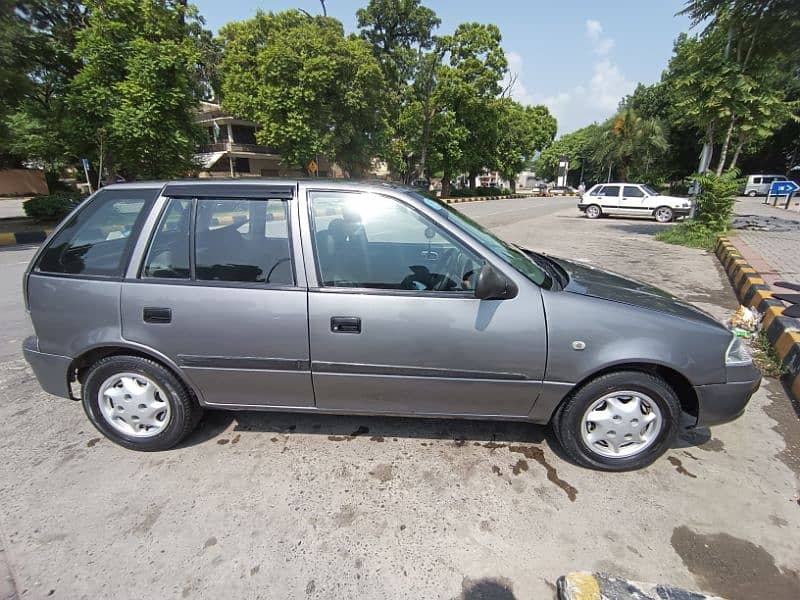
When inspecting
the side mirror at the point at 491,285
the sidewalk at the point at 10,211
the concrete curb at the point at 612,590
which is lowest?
the sidewalk at the point at 10,211

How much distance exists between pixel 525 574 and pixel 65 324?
2935mm

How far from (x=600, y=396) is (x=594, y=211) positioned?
61.7 ft

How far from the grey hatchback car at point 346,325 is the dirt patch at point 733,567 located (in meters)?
0.49

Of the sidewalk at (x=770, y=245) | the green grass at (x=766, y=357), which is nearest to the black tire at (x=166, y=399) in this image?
the green grass at (x=766, y=357)

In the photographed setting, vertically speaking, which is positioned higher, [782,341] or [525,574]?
[782,341]

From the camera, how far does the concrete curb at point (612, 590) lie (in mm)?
1687

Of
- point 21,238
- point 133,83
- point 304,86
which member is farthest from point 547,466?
point 304,86

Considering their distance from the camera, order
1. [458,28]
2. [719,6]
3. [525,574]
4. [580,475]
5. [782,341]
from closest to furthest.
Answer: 1. [525,574]
2. [580,475]
3. [782,341]
4. [719,6]
5. [458,28]

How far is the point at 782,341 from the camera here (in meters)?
3.79

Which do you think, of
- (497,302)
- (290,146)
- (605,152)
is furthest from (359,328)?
(605,152)

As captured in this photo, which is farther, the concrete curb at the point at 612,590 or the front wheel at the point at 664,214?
the front wheel at the point at 664,214

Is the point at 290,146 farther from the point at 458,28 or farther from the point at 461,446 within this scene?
the point at 461,446

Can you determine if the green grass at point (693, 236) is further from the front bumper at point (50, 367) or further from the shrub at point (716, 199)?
the front bumper at point (50, 367)

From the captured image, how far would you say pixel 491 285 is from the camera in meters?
2.12
